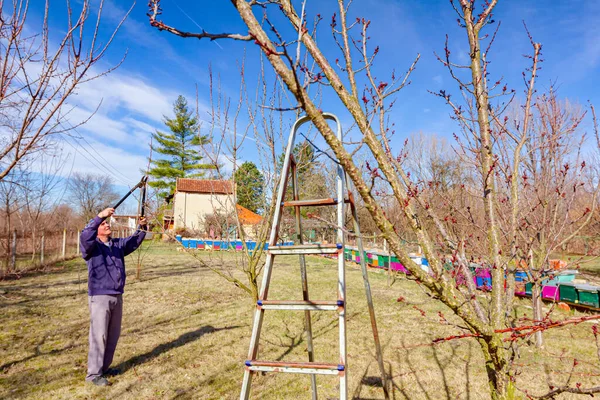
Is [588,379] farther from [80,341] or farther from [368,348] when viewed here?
[80,341]

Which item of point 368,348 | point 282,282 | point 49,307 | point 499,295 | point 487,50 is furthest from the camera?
point 282,282

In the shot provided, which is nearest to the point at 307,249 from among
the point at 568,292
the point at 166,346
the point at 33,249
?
the point at 166,346

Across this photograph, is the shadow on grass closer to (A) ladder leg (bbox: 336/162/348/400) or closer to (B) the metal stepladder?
(B) the metal stepladder

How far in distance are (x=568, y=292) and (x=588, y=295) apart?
54 centimetres

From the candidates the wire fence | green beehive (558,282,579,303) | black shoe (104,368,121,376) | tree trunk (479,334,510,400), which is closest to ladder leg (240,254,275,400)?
tree trunk (479,334,510,400)

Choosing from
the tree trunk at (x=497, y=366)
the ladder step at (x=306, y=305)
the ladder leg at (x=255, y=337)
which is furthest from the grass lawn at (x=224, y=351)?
the ladder leg at (x=255, y=337)

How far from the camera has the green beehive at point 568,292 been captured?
8.57m

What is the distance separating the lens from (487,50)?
219cm

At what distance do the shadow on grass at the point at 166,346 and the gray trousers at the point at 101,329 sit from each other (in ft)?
1.62

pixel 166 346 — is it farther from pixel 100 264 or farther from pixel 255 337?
pixel 255 337

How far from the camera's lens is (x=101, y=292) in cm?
430

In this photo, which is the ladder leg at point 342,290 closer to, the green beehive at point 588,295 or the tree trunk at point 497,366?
the tree trunk at point 497,366

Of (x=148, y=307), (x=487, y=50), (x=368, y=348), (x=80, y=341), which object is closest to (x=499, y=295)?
(x=487, y=50)

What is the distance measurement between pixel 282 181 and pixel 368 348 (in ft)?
13.5
